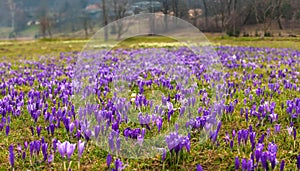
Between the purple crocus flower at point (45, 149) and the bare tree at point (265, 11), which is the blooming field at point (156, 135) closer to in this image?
the purple crocus flower at point (45, 149)

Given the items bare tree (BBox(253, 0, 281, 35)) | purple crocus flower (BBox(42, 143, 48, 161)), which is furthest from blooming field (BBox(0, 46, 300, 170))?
bare tree (BBox(253, 0, 281, 35))

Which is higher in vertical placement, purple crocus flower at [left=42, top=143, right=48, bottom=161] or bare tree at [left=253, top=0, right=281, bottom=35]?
bare tree at [left=253, top=0, right=281, bottom=35]

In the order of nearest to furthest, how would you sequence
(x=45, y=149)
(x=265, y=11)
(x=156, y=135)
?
(x=45, y=149), (x=156, y=135), (x=265, y=11)

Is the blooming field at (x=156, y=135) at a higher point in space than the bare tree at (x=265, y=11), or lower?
lower

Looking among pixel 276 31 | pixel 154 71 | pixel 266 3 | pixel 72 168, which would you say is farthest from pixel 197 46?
pixel 266 3

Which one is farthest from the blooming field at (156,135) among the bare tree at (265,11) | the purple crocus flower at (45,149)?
the bare tree at (265,11)

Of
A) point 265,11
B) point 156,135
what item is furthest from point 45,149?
point 265,11

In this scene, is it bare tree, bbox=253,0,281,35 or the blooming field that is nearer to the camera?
the blooming field

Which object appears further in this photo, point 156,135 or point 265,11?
point 265,11

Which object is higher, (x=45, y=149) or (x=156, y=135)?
(x=45, y=149)

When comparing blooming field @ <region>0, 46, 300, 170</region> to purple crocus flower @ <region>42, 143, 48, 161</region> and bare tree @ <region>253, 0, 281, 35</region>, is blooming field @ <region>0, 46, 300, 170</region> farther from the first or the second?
bare tree @ <region>253, 0, 281, 35</region>

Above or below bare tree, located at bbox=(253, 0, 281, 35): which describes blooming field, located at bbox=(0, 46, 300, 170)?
below

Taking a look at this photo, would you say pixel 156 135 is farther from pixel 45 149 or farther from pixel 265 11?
pixel 265 11

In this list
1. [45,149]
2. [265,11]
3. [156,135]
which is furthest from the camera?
[265,11]
